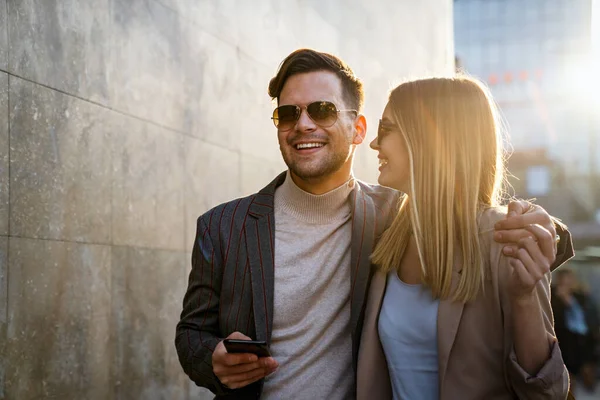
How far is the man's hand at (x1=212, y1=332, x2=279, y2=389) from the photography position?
3186 mm

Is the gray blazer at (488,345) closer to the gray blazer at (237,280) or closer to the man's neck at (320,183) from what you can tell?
the gray blazer at (237,280)

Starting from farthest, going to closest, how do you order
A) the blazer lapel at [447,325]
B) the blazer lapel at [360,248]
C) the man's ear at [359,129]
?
the man's ear at [359,129]
the blazer lapel at [360,248]
the blazer lapel at [447,325]

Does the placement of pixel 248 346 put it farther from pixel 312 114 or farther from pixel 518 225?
pixel 312 114

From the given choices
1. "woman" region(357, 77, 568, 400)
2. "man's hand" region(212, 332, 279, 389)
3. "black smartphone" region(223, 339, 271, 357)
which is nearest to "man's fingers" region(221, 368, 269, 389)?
"man's hand" region(212, 332, 279, 389)

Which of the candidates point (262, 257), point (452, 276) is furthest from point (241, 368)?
point (452, 276)

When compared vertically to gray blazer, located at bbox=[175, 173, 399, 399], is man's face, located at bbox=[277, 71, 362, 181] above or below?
above

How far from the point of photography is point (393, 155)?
3.37 metres

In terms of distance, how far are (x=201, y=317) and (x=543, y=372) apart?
161cm

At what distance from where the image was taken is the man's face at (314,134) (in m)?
3.93

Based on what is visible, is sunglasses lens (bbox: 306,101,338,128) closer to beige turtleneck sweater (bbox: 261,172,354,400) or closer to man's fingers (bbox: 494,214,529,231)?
beige turtleneck sweater (bbox: 261,172,354,400)

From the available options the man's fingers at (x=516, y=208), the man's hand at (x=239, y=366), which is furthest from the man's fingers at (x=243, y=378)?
the man's fingers at (x=516, y=208)

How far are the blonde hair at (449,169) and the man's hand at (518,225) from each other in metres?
0.27

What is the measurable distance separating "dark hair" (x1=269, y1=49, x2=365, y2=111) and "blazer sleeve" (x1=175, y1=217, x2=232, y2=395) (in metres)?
0.95

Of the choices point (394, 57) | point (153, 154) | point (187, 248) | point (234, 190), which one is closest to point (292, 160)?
point (153, 154)
